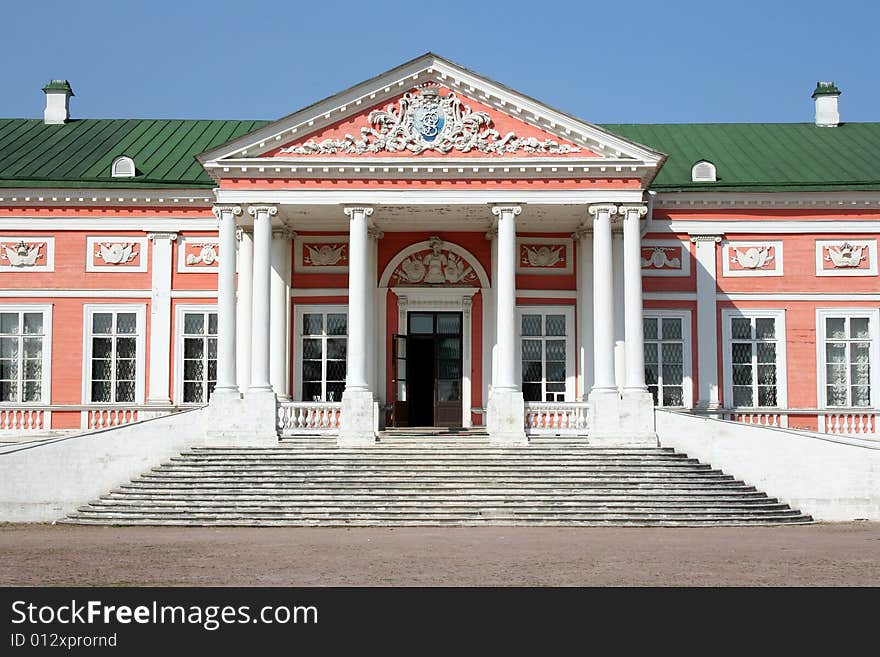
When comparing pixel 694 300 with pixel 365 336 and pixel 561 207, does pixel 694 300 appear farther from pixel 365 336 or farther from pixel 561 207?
pixel 365 336

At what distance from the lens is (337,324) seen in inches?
1021

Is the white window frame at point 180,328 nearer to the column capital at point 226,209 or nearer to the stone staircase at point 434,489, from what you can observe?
the column capital at point 226,209

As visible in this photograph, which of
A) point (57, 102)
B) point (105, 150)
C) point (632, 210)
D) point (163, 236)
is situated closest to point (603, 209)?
point (632, 210)

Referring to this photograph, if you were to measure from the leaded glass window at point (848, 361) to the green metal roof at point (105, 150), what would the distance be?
14.6m

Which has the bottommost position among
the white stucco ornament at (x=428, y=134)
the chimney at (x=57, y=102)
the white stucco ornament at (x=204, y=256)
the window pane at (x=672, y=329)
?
the window pane at (x=672, y=329)

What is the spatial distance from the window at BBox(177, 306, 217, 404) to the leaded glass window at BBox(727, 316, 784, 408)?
38.6 feet

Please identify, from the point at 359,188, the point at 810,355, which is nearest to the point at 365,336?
the point at 359,188

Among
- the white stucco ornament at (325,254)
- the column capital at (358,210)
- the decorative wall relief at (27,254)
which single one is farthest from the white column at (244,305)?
the decorative wall relief at (27,254)

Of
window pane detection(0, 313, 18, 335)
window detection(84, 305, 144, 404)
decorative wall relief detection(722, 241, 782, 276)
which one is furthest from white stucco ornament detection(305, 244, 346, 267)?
decorative wall relief detection(722, 241, 782, 276)

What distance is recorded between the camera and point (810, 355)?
2636 centimetres

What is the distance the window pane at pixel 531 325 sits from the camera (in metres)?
26.0

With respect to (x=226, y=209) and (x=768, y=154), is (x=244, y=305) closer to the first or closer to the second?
(x=226, y=209)

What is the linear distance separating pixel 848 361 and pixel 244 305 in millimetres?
13549

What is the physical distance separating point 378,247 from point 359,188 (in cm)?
329
